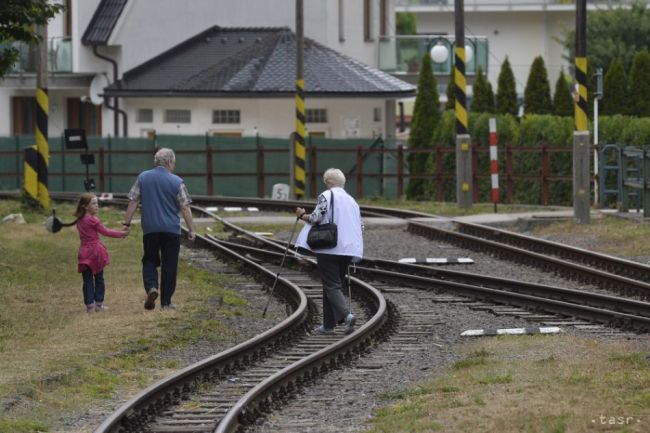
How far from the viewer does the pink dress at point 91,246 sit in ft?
56.6

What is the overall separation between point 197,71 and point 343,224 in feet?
116

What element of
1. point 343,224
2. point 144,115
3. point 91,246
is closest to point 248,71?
point 144,115

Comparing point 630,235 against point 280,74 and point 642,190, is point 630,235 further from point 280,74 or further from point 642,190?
point 280,74

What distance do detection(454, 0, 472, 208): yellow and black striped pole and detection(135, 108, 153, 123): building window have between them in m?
17.0

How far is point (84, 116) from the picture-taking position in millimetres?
56562

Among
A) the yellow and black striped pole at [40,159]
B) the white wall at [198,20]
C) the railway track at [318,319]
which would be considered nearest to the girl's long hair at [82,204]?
the railway track at [318,319]

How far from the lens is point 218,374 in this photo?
44.1 feet

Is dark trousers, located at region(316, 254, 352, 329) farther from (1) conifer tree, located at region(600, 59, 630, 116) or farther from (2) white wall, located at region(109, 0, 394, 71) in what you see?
(2) white wall, located at region(109, 0, 394, 71)

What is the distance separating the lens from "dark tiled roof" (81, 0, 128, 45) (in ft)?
169

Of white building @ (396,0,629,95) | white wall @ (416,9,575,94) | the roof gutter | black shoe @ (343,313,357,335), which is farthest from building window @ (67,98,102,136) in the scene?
black shoe @ (343,313,357,335)

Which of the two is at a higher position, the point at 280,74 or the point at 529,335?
the point at 280,74

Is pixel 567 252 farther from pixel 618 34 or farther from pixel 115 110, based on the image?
pixel 618 34

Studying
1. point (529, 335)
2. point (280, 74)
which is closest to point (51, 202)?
point (280, 74)

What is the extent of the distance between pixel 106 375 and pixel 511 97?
1459 inches
